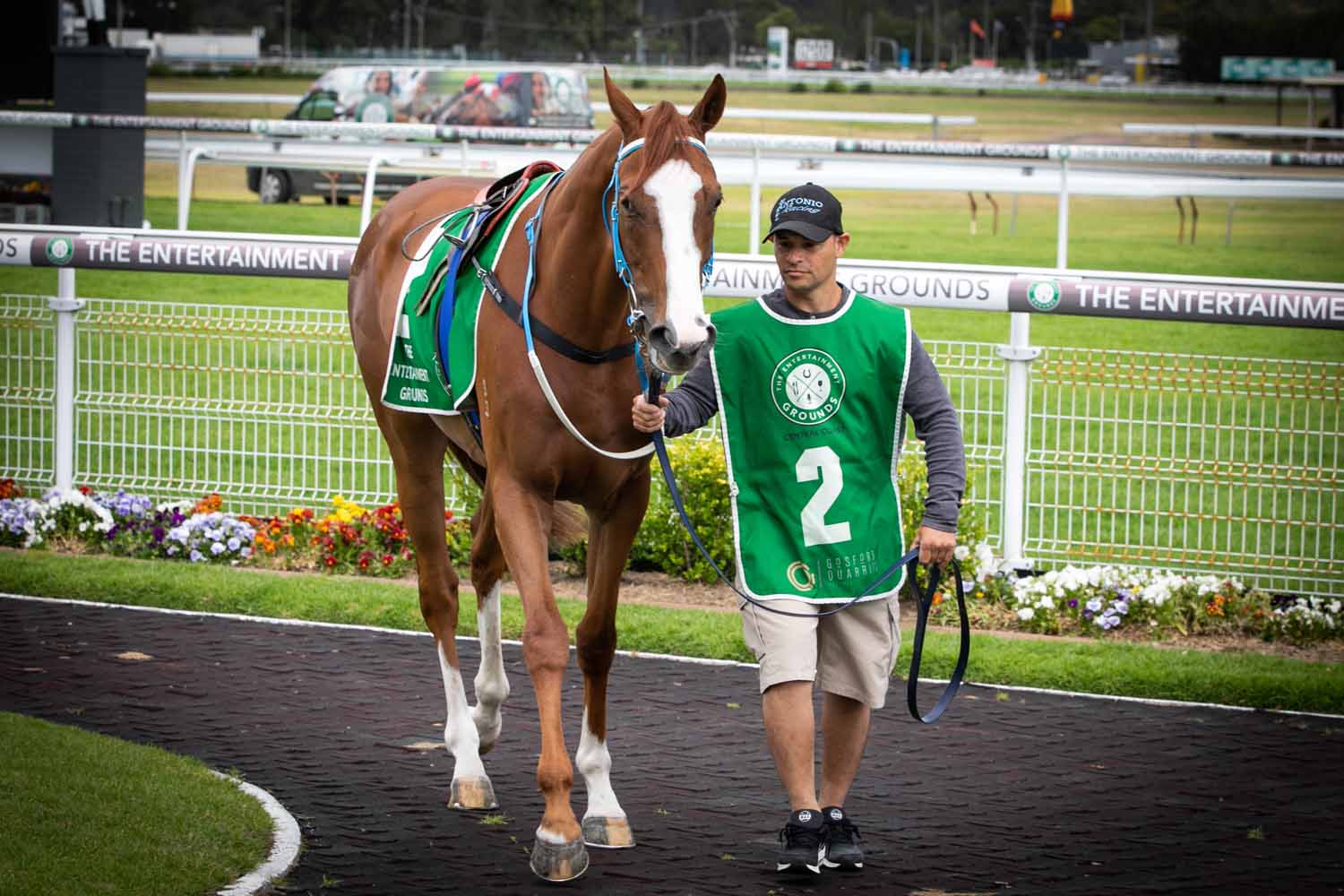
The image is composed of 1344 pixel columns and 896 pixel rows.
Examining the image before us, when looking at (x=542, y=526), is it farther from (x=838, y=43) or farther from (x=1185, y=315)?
(x=838, y=43)

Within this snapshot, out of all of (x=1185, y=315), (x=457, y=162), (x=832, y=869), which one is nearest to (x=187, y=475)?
(x=1185, y=315)

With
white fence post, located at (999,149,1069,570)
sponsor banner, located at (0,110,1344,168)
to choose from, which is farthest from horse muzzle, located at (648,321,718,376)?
sponsor banner, located at (0,110,1344,168)

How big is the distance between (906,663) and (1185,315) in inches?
77.5

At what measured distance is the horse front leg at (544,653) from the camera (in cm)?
461

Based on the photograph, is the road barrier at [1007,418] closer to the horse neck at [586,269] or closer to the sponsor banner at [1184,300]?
the sponsor banner at [1184,300]

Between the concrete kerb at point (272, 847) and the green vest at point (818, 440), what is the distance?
141 cm

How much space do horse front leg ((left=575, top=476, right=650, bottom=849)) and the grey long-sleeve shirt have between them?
412 millimetres

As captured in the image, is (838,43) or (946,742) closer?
(946,742)

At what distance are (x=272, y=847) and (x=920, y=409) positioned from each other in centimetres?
210

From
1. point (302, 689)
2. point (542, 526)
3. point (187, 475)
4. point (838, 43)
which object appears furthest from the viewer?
point (838, 43)

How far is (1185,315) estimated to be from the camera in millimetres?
7598

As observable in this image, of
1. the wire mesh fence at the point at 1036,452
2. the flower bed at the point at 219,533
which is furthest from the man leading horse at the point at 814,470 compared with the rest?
the flower bed at the point at 219,533

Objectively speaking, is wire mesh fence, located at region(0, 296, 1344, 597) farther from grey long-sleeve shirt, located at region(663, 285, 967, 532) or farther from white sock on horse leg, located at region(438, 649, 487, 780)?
grey long-sleeve shirt, located at region(663, 285, 967, 532)

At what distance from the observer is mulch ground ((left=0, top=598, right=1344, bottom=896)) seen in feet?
15.5
